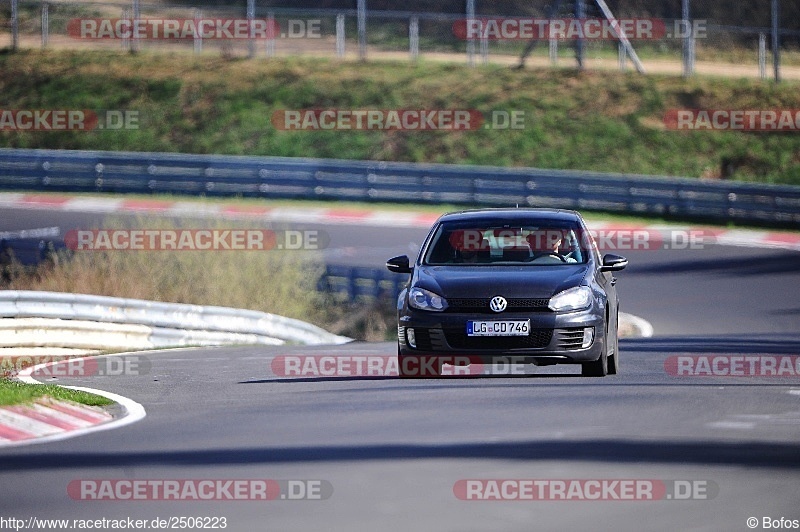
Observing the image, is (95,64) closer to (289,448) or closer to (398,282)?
(398,282)

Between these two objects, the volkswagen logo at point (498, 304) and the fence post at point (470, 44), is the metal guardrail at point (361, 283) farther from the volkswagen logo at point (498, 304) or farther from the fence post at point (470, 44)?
the fence post at point (470, 44)

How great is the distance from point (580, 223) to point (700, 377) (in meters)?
1.86

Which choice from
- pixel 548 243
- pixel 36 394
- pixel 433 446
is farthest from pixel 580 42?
pixel 433 446

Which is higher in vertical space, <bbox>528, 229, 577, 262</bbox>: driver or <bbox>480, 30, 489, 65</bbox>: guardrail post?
<bbox>480, 30, 489, 65</bbox>: guardrail post

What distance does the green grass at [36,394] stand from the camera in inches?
459

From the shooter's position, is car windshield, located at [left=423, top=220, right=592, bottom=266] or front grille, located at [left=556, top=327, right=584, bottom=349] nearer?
front grille, located at [left=556, top=327, right=584, bottom=349]

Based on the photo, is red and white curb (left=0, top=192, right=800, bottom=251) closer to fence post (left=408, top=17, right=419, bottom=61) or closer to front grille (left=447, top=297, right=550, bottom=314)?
fence post (left=408, top=17, right=419, bottom=61)

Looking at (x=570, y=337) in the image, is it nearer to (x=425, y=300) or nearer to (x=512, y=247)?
(x=425, y=300)

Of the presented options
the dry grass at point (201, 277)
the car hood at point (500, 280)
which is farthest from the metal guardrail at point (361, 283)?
the car hood at point (500, 280)

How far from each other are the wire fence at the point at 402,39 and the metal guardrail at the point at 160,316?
73.6ft

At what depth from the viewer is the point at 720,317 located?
72.0 feet

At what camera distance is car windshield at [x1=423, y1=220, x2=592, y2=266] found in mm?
13484

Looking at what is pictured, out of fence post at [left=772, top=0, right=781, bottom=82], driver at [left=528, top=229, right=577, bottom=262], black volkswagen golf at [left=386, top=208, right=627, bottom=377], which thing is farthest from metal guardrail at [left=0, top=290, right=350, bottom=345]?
fence post at [left=772, top=0, right=781, bottom=82]

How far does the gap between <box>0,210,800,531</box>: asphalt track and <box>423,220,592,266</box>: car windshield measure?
1.06 m
